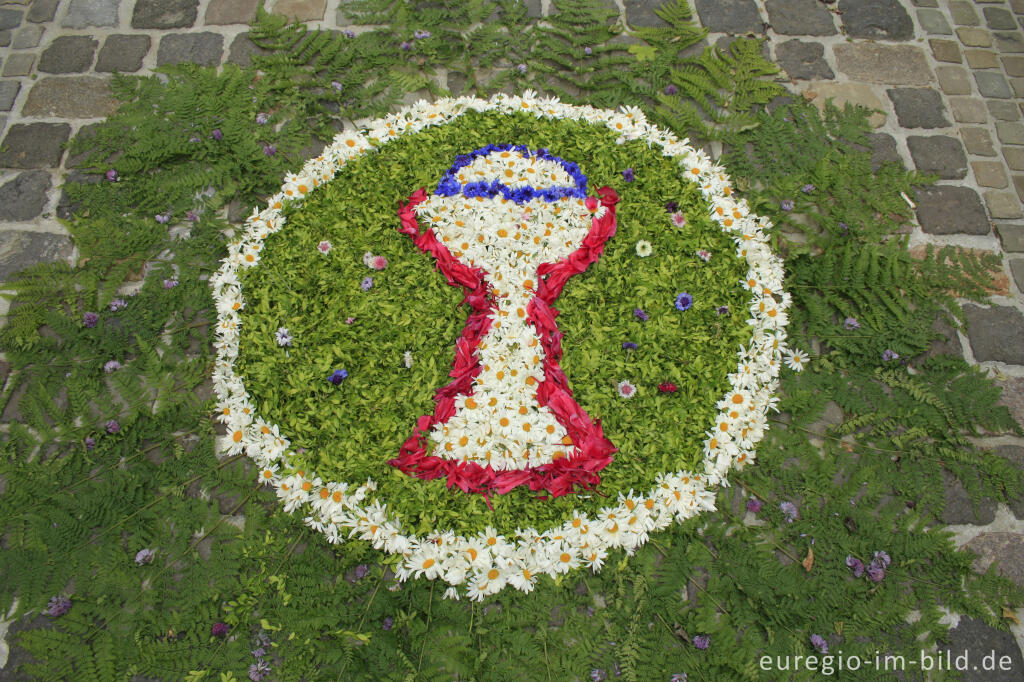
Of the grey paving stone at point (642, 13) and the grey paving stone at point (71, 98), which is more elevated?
the grey paving stone at point (642, 13)

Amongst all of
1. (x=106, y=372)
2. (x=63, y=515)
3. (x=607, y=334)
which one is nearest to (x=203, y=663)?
(x=63, y=515)

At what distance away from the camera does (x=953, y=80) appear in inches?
164

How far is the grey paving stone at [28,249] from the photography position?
3.49m

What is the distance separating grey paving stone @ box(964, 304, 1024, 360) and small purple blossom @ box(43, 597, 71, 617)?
499 cm

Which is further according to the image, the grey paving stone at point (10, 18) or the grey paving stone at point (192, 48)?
the grey paving stone at point (10, 18)

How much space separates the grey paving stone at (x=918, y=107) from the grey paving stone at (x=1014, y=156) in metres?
0.42

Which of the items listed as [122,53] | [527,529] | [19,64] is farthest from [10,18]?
[527,529]

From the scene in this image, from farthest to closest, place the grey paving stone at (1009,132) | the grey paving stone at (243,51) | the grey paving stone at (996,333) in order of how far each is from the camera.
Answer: the grey paving stone at (243,51), the grey paving stone at (1009,132), the grey paving stone at (996,333)

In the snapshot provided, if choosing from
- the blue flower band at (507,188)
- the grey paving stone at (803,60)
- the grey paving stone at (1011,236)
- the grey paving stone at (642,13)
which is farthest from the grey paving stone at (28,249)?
the grey paving stone at (1011,236)

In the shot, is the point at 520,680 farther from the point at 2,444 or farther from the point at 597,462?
the point at 2,444

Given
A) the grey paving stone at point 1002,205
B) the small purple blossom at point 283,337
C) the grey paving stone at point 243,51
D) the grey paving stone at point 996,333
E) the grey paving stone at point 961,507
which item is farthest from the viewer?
the grey paving stone at point 243,51

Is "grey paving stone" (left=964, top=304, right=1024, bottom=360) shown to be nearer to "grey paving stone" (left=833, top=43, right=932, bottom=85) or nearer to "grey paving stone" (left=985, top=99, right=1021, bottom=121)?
"grey paving stone" (left=985, top=99, right=1021, bottom=121)

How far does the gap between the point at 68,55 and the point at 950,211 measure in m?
6.30

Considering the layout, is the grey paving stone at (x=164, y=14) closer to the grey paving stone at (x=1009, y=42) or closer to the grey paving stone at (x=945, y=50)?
the grey paving stone at (x=945, y=50)
